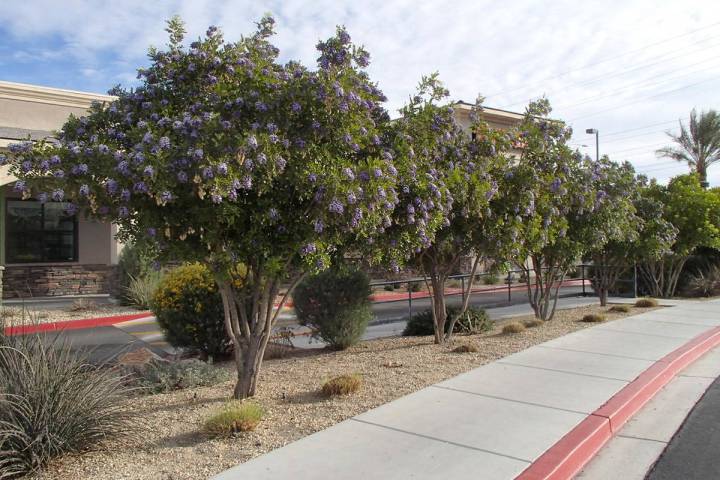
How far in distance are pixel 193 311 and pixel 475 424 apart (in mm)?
4795


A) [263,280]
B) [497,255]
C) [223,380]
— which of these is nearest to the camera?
[263,280]

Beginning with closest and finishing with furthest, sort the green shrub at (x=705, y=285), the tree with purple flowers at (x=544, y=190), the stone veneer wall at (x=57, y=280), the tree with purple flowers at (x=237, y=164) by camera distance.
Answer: the tree with purple flowers at (x=237, y=164) < the tree with purple flowers at (x=544, y=190) < the stone veneer wall at (x=57, y=280) < the green shrub at (x=705, y=285)

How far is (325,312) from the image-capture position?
959 centimetres

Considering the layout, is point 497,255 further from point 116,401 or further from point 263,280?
point 116,401

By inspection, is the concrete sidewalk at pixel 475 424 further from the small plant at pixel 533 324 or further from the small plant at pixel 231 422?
the small plant at pixel 533 324

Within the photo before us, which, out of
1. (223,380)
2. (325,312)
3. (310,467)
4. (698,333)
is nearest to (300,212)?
(310,467)

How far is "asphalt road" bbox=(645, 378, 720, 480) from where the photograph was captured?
471 centimetres

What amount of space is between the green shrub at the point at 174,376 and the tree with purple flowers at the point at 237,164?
91 cm

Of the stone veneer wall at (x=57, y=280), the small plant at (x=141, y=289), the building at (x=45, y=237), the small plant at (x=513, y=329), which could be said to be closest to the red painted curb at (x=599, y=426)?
the small plant at (x=513, y=329)

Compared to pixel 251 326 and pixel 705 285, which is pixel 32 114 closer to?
pixel 251 326

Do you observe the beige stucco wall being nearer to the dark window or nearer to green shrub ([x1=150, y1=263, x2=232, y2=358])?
the dark window

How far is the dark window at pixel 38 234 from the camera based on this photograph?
61.0 ft

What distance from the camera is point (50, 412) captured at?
4473 millimetres

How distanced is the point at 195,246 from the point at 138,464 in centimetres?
200
